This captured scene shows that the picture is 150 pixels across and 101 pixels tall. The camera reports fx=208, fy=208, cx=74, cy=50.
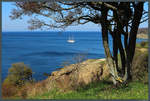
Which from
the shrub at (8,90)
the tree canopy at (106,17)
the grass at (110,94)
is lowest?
the shrub at (8,90)

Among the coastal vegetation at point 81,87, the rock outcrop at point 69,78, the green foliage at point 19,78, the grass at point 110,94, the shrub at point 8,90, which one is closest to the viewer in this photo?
the grass at point 110,94

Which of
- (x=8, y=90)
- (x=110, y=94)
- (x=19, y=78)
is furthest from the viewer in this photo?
(x=19, y=78)

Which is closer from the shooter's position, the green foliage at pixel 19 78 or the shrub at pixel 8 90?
the shrub at pixel 8 90

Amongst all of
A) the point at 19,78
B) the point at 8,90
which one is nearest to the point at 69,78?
the point at 19,78

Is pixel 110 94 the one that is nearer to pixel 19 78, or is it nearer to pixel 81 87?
pixel 81 87

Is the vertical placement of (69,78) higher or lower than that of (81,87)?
higher

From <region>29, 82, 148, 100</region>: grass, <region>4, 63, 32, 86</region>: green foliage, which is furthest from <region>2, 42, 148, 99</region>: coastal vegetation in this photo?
<region>4, 63, 32, 86</region>: green foliage

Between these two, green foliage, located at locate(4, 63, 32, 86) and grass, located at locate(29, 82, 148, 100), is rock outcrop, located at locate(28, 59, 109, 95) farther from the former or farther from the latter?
grass, located at locate(29, 82, 148, 100)

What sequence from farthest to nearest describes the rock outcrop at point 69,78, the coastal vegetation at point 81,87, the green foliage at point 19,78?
the green foliage at point 19,78
the rock outcrop at point 69,78
the coastal vegetation at point 81,87

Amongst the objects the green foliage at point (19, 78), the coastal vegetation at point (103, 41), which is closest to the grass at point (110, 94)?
the coastal vegetation at point (103, 41)

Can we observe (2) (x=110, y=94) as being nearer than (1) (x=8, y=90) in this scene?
Yes

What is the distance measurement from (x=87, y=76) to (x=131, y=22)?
226 centimetres

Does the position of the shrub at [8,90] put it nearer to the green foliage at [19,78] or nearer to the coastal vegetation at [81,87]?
the coastal vegetation at [81,87]

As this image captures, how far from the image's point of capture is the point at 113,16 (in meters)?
5.41
